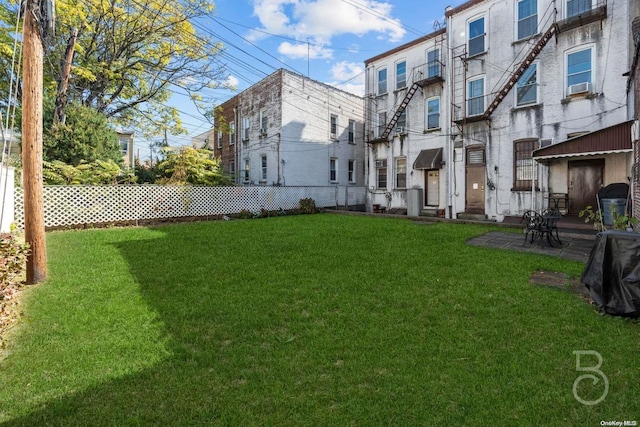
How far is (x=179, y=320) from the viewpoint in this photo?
3834 millimetres

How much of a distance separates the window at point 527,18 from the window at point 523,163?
168 inches

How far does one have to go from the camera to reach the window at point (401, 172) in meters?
17.8

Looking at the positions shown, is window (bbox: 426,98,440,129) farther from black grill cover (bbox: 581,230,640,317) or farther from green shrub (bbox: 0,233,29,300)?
green shrub (bbox: 0,233,29,300)

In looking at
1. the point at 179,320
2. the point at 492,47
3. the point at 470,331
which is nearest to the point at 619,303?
the point at 470,331

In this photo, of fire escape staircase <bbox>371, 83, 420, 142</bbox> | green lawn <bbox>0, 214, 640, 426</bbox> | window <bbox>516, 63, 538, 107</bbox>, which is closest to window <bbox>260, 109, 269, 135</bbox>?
fire escape staircase <bbox>371, 83, 420, 142</bbox>

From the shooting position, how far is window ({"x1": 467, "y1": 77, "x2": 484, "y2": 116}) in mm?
14492

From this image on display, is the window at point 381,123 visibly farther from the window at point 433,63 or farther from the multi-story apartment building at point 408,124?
the window at point 433,63

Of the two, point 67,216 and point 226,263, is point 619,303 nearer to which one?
point 226,263

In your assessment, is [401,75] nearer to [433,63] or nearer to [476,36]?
[433,63]

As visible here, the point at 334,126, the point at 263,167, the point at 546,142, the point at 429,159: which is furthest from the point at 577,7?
the point at 263,167

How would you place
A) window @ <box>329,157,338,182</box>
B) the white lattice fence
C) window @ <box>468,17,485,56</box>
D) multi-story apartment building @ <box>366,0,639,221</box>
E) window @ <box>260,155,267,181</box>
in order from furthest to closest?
window @ <box>329,157,338,182</box> → window @ <box>260,155,267,181</box> → window @ <box>468,17,485,56</box> → multi-story apartment building @ <box>366,0,639,221</box> → the white lattice fence

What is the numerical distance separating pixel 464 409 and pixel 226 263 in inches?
196

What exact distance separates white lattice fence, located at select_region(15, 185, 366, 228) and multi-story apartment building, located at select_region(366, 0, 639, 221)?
6932 mm

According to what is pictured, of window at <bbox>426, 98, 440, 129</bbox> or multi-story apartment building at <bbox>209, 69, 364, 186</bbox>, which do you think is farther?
multi-story apartment building at <bbox>209, 69, 364, 186</bbox>
